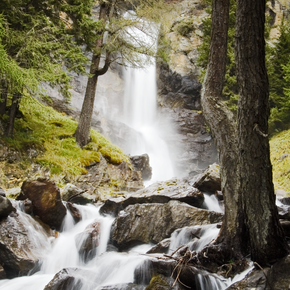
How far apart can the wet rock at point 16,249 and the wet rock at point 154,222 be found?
181 centimetres

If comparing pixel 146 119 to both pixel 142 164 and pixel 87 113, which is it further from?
pixel 87 113

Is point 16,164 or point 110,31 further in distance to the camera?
point 110,31

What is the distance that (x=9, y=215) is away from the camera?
523 cm

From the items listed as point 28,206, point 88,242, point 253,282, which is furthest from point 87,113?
point 253,282

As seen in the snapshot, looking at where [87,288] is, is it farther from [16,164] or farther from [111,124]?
[111,124]

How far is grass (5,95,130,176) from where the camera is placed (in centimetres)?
895

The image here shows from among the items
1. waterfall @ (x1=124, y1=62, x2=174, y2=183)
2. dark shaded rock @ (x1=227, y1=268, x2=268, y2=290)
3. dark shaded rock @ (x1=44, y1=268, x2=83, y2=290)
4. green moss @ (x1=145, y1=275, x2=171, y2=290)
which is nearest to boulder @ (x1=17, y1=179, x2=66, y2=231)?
dark shaded rock @ (x1=44, y1=268, x2=83, y2=290)

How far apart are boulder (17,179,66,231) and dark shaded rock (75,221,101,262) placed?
2.68 feet

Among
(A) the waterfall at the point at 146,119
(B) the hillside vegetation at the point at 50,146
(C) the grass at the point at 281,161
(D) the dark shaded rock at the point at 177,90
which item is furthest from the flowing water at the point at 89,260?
(D) the dark shaded rock at the point at 177,90

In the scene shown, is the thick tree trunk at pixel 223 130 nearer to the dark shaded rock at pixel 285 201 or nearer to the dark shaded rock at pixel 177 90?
the dark shaded rock at pixel 285 201

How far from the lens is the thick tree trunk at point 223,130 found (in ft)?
12.0

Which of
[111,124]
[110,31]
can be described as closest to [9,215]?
[110,31]

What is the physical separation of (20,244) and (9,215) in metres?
0.72

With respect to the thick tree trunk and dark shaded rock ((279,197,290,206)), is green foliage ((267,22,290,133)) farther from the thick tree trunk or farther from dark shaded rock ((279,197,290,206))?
the thick tree trunk
